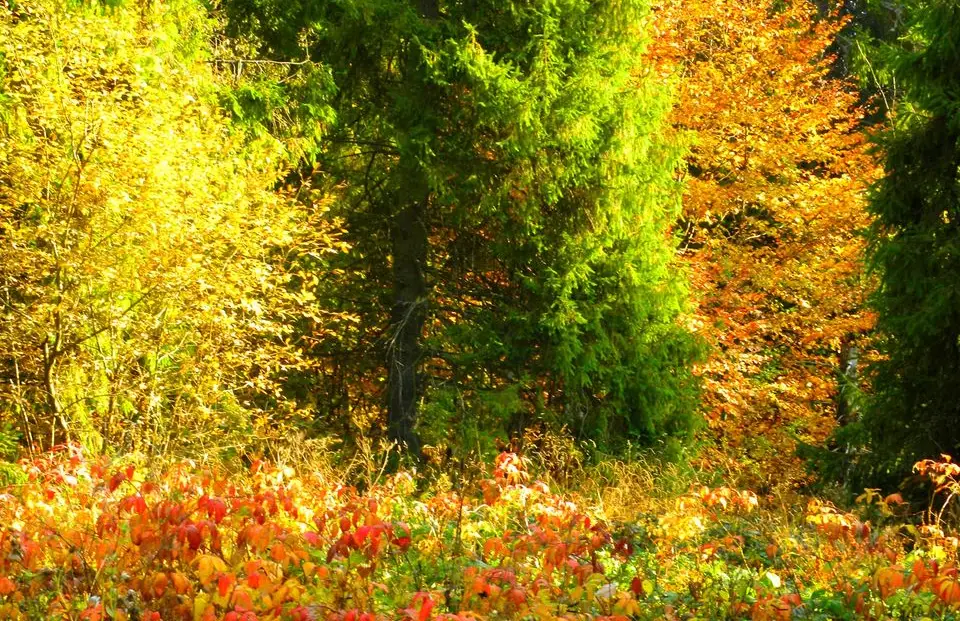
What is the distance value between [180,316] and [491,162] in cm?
426

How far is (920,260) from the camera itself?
9.25 meters

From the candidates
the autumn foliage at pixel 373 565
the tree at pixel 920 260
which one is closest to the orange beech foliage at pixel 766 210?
the tree at pixel 920 260

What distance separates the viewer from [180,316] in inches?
334

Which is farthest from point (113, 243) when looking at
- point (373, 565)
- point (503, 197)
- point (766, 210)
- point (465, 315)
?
point (766, 210)

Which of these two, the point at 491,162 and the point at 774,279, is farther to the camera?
the point at 774,279

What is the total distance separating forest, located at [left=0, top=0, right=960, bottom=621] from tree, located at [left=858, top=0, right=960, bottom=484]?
35mm

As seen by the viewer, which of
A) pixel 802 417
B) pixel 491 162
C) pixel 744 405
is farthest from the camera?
pixel 802 417

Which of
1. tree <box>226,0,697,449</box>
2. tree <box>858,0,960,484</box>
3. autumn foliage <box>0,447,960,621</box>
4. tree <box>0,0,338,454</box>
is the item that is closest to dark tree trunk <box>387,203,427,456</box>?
tree <box>226,0,697,449</box>

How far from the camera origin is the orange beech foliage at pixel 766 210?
50.9ft

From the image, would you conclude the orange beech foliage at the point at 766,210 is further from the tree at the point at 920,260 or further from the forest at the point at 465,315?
the tree at the point at 920,260

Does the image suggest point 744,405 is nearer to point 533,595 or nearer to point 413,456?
point 413,456

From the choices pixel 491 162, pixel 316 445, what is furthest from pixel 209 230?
pixel 491 162

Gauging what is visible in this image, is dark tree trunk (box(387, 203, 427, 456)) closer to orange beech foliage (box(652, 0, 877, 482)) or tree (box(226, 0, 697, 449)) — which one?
tree (box(226, 0, 697, 449))

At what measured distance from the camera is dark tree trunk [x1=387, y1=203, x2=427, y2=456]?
12.0m
